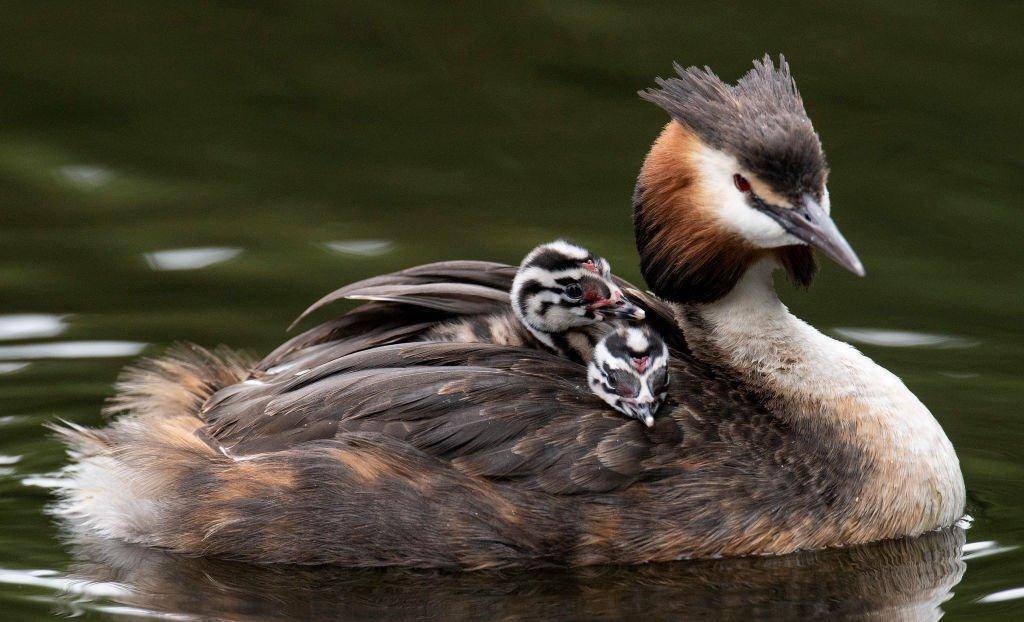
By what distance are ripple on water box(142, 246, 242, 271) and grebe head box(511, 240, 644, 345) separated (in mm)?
3059

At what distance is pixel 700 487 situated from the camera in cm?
677

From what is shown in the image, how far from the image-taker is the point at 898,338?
353 inches

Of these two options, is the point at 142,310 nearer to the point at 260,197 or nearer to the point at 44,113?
the point at 260,197

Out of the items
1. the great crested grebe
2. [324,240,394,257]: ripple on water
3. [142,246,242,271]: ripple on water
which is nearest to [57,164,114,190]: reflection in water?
[142,246,242,271]: ripple on water

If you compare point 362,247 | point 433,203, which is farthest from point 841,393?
point 433,203

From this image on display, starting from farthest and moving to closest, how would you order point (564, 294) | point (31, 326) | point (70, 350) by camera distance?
point (31, 326), point (70, 350), point (564, 294)

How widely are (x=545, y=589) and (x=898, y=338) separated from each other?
3.07 m

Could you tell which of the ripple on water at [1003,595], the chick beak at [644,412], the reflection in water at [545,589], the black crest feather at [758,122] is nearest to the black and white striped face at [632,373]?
the chick beak at [644,412]

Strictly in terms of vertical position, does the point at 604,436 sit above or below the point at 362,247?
below

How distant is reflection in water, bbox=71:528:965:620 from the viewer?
20.9 ft

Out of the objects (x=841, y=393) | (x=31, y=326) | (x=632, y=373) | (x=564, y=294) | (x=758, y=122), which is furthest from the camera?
(x=31, y=326)

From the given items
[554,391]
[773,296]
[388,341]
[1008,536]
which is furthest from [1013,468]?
[388,341]

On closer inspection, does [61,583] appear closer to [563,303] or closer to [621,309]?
[563,303]

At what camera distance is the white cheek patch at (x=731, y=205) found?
6.87 m
